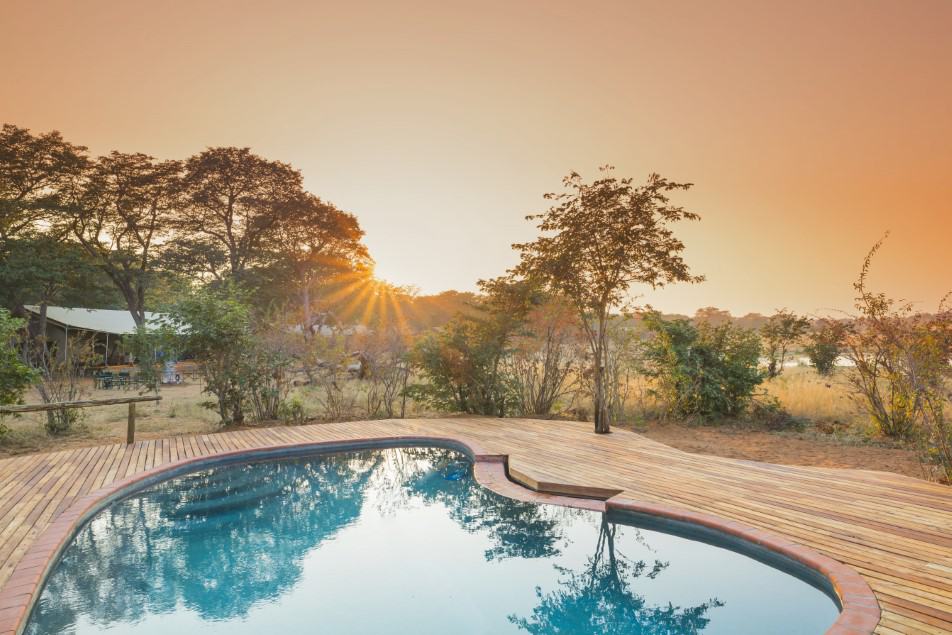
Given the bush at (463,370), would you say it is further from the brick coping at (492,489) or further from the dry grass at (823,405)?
the dry grass at (823,405)

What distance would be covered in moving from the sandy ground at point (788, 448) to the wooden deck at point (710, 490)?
77 centimetres

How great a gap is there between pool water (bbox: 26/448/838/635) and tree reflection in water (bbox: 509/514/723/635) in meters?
0.01

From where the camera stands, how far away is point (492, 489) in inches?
224

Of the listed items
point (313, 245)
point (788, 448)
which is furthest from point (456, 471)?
point (313, 245)

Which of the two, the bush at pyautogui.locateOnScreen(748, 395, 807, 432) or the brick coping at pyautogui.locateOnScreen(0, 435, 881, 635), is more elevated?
the bush at pyautogui.locateOnScreen(748, 395, 807, 432)

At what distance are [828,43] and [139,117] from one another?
1366cm

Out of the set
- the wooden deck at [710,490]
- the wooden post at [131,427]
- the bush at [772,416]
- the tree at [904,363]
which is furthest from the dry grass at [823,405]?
the wooden post at [131,427]

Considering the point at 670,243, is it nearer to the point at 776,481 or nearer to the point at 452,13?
the point at 776,481

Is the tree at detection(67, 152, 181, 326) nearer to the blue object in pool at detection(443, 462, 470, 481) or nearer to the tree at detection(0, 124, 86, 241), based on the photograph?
the tree at detection(0, 124, 86, 241)

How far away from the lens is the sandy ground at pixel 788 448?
21.1 feet

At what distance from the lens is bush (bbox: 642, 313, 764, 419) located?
9484 millimetres

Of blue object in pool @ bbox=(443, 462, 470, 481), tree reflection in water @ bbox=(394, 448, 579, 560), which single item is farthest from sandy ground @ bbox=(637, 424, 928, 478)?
tree reflection in water @ bbox=(394, 448, 579, 560)

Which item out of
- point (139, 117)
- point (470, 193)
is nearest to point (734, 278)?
point (470, 193)

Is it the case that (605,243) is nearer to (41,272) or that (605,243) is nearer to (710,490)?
(710,490)
